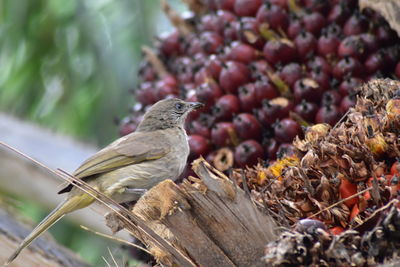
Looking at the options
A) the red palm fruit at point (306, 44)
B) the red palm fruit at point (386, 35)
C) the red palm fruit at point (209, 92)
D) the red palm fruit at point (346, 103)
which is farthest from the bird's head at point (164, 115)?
the red palm fruit at point (386, 35)

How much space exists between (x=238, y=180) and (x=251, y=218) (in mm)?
687

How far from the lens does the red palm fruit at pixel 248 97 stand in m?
3.69

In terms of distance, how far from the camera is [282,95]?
367 centimetres

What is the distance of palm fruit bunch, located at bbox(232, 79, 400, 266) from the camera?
2.20m

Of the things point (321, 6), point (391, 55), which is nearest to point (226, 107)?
point (321, 6)

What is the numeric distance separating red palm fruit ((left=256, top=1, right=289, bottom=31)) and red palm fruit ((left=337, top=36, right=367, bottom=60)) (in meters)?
0.38

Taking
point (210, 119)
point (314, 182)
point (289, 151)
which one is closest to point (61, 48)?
point (210, 119)

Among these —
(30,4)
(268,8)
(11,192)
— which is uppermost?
(30,4)

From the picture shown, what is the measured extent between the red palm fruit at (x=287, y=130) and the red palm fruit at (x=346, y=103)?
7.9 inches

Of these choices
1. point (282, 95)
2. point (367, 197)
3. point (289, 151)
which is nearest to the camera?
point (367, 197)

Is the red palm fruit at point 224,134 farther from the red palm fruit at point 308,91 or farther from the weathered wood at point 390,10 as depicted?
the weathered wood at point 390,10

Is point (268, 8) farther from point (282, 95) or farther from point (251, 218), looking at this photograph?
point (251, 218)

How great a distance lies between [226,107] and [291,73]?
13.2 inches

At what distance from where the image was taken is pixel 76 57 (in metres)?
6.00
